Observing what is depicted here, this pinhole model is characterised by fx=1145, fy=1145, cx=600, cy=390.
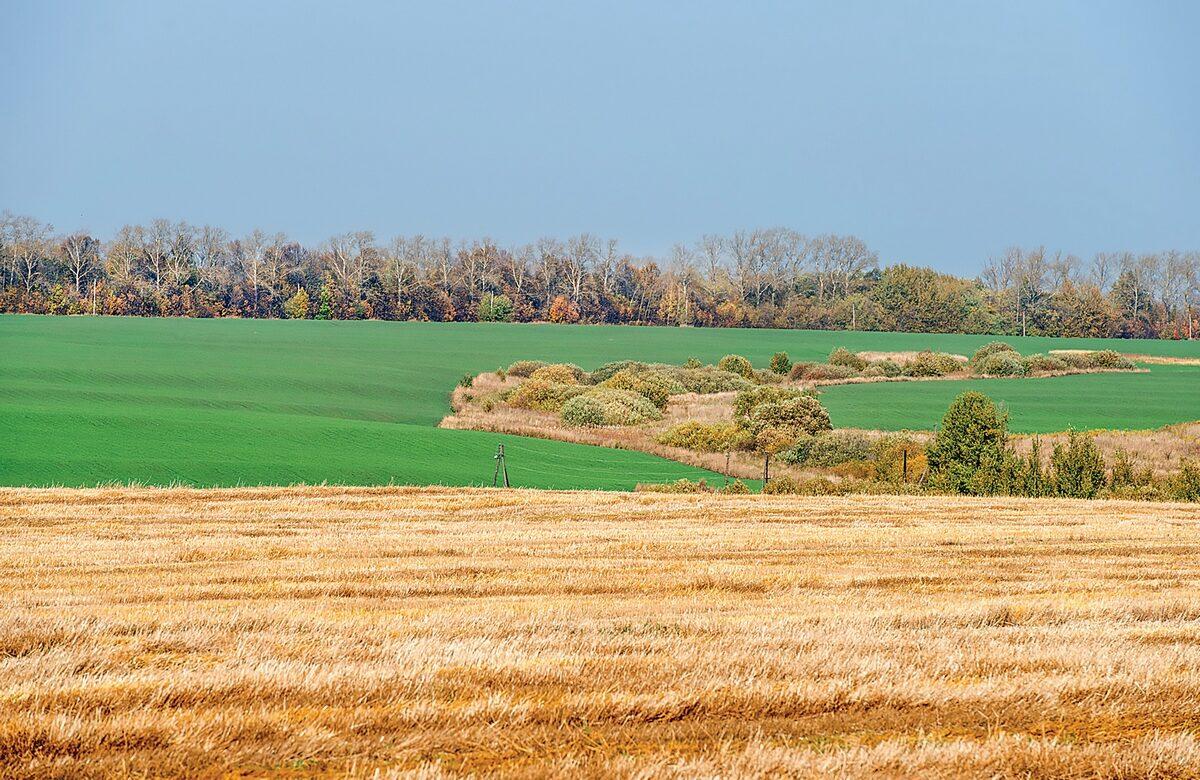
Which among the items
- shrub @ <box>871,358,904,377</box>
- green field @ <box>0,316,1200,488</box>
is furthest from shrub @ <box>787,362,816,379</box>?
green field @ <box>0,316,1200,488</box>

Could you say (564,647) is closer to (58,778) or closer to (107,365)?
(58,778)

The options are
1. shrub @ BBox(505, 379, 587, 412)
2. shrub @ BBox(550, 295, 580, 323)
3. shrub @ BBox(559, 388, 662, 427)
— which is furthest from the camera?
shrub @ BBox(550, 295, 580, 323)

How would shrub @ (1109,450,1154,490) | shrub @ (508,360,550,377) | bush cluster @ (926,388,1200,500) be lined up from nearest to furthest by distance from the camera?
1. bush cluster @ (926,388,1200,500)
2. shrub @ (1109,450,1154,490)
3. shrub @ (508,360,550,377)

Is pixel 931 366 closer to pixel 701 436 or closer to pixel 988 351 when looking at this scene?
pixel 988 351

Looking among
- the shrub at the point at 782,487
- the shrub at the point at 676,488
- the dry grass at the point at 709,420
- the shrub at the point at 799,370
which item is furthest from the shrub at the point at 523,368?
the shrub at the point at 676,488

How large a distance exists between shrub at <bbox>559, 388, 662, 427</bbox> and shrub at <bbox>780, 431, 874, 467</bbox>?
1018cm

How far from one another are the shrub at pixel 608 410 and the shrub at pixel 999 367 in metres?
41.5

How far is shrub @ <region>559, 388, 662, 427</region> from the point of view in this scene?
48.3 meters

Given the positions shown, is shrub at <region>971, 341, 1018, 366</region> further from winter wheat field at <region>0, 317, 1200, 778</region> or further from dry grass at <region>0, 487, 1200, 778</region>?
dry grass at <region>0, 487, 1200, 778</region>

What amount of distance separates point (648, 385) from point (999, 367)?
38.9 m

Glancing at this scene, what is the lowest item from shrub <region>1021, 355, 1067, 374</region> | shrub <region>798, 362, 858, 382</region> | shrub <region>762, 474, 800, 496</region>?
shrub <region>762, 474, 800, 496</region>

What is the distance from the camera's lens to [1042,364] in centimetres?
8775

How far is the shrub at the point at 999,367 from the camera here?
8431 cm

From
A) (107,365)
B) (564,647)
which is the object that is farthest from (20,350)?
(564,647)
